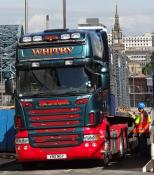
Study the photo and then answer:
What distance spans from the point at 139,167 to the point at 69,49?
148 inches

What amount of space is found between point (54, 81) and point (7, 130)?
6.74 metres

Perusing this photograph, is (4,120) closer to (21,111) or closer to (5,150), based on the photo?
(5,150)

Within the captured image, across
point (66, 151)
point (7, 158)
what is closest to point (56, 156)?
point (66, 151)

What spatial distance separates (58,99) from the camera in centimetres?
1614

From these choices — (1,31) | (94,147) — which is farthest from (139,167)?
(1,31)

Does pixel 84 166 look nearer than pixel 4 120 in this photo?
Yes

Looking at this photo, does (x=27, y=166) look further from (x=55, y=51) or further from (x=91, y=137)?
(x=55, y=51)

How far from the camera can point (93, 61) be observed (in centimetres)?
1642

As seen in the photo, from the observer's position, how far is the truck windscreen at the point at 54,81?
16188 millimetres

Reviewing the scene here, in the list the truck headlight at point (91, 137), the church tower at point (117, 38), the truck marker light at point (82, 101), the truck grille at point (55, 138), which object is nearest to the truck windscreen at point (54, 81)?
the truck marker light at point (82, 101)

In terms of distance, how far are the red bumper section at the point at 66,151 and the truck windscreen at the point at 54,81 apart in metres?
1.12

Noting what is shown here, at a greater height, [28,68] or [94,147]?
[28,68]

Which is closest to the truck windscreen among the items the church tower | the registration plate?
the registration plate

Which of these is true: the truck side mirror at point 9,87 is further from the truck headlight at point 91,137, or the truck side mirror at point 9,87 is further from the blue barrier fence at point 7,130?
the blue barrier fence at point 7,130
